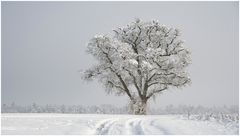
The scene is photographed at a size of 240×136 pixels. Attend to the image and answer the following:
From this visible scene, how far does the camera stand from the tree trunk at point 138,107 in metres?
36.8

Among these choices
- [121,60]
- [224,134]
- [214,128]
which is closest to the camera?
[224,134]

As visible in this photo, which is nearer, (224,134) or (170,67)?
(224,134)

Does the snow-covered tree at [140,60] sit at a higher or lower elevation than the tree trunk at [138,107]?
higher

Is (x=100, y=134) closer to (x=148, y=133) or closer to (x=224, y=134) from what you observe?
(x=148, y=133)

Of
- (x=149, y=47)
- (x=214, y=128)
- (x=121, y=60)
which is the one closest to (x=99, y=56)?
(x=121, y=60)

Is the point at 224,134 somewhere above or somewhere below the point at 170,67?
below

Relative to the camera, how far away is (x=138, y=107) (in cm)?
3703

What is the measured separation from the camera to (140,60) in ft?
120

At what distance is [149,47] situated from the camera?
3691 centimetres

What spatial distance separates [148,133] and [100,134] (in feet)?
5.40

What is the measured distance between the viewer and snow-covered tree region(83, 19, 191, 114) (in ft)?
119

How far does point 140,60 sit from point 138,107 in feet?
14.9

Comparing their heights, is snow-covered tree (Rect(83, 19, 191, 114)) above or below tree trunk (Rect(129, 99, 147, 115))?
above

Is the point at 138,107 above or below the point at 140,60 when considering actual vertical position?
below
